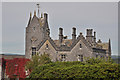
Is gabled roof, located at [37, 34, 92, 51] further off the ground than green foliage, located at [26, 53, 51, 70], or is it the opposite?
gabled roof, located at [37, 34, 92, 51]

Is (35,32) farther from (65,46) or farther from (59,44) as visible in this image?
(65,46)

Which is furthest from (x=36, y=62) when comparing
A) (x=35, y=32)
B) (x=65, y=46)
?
(x=35, y=32)

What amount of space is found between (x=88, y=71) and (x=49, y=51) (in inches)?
1014

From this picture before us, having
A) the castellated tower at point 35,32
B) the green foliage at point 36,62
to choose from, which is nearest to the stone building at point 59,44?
the castellated tower at point 35,32

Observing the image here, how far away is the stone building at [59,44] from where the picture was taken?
154 feet

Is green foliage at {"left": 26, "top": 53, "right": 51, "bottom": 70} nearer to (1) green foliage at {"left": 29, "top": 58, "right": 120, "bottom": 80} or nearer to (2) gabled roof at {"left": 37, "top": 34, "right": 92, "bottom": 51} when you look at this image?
(2) gabled roof at {"left": 37, "top": 34, "right": 92, "bottom": 51}

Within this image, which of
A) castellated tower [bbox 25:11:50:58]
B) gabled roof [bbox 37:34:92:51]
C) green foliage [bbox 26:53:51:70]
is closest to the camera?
green foliage [bbox 26:53:51:70]

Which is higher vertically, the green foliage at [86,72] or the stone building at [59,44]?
the stone building at [59,44]

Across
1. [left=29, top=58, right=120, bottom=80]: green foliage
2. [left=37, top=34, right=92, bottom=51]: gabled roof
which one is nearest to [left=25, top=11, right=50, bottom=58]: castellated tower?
[left=37, top=34, right=92, bottom=51]: gabled roof

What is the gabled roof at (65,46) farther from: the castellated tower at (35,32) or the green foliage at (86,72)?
the green foliage at (86,72)

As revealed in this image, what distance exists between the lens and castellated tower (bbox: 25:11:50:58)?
53.1 meters

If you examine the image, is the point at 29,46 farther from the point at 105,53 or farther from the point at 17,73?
the point at 105,53

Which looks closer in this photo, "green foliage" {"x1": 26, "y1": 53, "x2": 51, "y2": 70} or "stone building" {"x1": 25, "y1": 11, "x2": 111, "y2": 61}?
"green foliage" {"x1": 26, "y1": 53, "x2": 51, "y2": 70}

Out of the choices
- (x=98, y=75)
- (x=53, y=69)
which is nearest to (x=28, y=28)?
(x=53, y=69)
